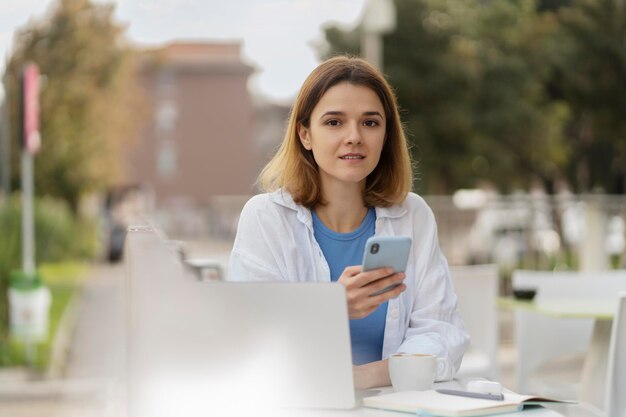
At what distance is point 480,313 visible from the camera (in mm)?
5066

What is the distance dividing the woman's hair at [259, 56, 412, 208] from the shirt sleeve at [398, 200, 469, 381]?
0.16m

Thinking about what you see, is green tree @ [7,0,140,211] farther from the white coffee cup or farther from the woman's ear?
the white coffee cup

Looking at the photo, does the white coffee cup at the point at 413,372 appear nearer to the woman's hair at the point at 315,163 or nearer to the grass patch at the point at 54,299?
the woman's hair at the point at 315,163

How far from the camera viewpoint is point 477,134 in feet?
80.5

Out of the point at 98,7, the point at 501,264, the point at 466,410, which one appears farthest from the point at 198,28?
the point at 98,7

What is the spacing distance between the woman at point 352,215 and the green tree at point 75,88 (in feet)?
53.6

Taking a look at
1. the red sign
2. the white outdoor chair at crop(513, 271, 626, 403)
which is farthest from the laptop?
the red sign

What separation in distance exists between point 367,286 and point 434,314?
48 centimetres

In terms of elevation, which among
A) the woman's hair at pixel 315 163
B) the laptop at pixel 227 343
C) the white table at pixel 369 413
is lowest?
the white table at pixel 369 413

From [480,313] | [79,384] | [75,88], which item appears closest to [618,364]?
[480,313]

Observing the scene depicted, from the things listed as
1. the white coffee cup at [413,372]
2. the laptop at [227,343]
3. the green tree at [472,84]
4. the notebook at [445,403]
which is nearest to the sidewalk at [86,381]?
the white coffee cup at [413,372]

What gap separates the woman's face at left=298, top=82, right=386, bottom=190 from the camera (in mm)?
2635

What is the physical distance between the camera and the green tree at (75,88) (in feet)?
64.9

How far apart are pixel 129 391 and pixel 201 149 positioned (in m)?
58.3
